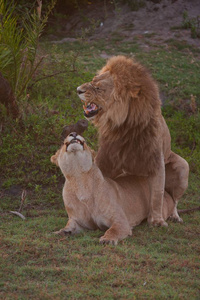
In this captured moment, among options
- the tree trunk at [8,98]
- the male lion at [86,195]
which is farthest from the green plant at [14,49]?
the male lion at [86,195]

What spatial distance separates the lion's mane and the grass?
625mm

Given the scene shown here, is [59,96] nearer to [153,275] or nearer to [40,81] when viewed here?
[40,81]

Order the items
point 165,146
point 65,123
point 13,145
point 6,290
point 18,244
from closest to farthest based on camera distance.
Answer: point 6,290
point 18,244
point 165,146
point 13,145
point 65,123

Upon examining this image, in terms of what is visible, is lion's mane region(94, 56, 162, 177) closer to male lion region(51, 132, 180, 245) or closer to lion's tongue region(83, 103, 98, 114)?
lion's tongue region(83, 103, 98, 114)

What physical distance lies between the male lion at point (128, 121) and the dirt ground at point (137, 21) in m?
6.78

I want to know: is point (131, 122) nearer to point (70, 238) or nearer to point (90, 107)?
point (90, 107)

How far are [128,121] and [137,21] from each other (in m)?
7.92

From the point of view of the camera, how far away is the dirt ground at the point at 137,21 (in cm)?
1138

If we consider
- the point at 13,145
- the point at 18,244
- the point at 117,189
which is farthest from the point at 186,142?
the point at 18,244

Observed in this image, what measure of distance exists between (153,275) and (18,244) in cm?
106

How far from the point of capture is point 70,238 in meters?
4.12

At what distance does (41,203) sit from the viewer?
549 cm

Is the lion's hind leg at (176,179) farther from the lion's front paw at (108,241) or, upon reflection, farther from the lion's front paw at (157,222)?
the lion's front paw at (108,241)

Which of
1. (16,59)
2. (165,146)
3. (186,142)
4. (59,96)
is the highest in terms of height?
(16,59)
